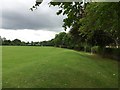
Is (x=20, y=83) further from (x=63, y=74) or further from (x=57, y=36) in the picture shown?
(x=57, y=36)

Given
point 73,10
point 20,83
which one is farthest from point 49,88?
point 73,10

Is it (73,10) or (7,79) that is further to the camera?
(7,79)

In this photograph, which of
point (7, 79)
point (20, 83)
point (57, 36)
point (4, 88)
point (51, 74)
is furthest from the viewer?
point (57, 36)

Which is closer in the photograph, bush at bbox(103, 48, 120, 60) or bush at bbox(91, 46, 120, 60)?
bush at bbox(103, 48, 120, 60)

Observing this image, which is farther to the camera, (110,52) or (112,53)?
(110,52)

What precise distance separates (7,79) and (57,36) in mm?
140590

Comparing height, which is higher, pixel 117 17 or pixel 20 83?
pixel 117 17

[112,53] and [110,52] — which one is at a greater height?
[110,52]

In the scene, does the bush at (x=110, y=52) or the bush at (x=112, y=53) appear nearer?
the bush at (x=112, y=53)

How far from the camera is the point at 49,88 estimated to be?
16.3 metres

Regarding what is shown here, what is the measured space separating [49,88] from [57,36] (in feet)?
469

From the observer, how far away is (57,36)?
159125 mm

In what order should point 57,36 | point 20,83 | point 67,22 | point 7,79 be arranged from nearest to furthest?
point 67,22
point 20,83
point 7,79
point 57,36

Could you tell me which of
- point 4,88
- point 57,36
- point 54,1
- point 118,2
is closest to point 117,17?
point 118,2
